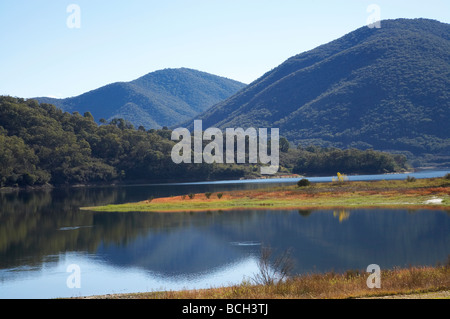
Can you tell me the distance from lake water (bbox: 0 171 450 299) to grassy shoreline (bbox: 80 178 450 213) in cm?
→ 594

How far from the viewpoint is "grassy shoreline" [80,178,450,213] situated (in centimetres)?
5731

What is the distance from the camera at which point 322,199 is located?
212 ft

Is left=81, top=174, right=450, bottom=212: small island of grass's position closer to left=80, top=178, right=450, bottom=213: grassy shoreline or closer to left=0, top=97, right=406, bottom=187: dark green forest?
left=80, top=178, right=450, bottom=213: grassy shoreline

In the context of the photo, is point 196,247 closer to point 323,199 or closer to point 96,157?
point 323,199

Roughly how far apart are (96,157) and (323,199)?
124 m

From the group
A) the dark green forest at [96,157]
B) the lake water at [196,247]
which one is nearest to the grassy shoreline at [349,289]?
the lake water at [196,247]

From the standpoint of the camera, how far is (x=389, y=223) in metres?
42.4

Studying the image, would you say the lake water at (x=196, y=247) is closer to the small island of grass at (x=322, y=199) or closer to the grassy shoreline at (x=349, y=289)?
→ the grassy shoreline at (x=349, y=289)

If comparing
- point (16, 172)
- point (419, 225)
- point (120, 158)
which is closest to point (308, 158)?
point (120, 158)

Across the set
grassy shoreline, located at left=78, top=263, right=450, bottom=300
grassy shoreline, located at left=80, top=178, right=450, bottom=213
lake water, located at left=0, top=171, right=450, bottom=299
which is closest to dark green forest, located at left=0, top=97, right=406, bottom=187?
grassy shoreline, located at left=80, top=178, right=450, bottom=213

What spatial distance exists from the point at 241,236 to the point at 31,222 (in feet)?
89.1

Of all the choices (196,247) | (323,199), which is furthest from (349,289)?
(323,199)

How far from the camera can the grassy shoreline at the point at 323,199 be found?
188 ft
